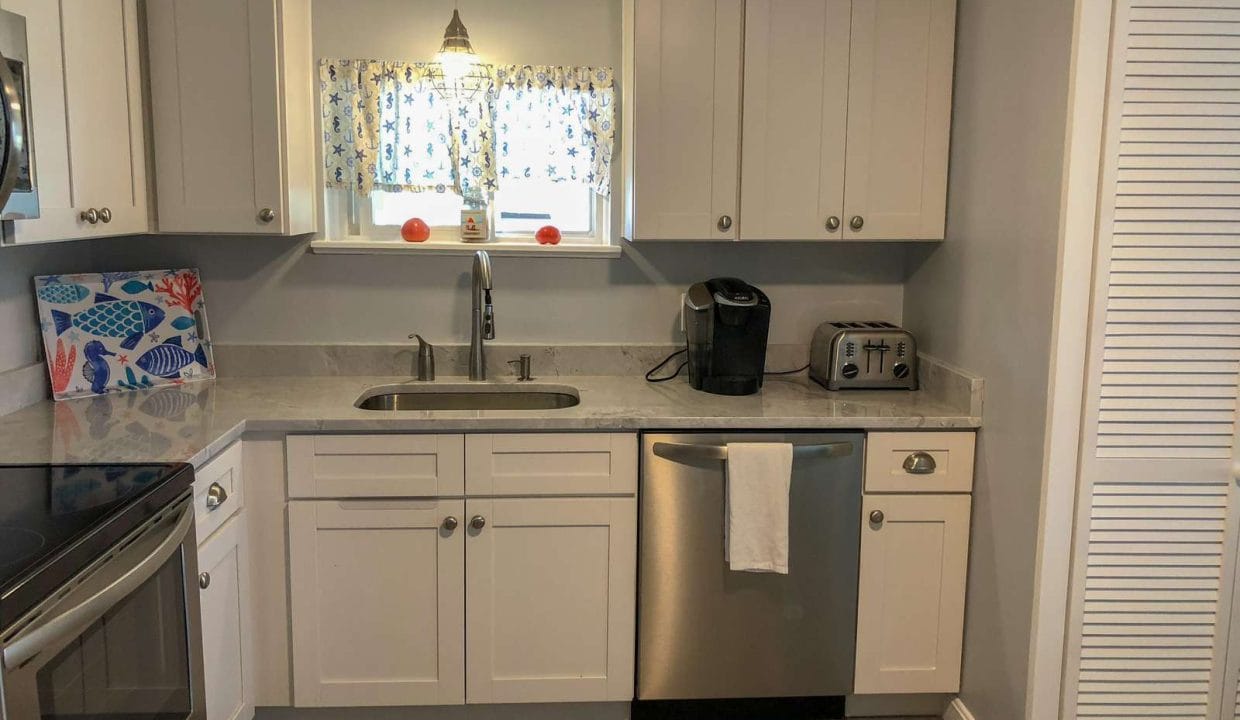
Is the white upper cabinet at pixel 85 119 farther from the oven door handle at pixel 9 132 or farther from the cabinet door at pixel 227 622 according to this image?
the cabinet door at pixel 227 622

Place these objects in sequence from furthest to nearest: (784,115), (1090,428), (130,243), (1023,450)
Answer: (130,243)
(784,115)
(1023,450)
(1090,428)

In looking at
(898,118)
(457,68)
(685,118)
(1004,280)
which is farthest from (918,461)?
(457,68)

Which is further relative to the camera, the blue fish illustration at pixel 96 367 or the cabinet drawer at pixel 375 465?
the blue fish illustration at pixel 96 367

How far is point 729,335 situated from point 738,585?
2.27ft

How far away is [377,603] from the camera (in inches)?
101

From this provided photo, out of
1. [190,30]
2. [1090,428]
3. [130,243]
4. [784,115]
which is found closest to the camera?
[1090,428]

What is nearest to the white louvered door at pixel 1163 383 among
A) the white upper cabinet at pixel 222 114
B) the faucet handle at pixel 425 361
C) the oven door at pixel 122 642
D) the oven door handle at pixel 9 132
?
the faucet handle at pixel 425 361

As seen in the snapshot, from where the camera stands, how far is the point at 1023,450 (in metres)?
2.32

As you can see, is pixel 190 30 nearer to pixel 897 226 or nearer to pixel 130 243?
pixel 130 243

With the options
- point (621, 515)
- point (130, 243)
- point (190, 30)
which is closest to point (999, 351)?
Answer: point (621, 515)

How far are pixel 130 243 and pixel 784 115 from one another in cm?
199

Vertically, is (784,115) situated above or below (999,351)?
above

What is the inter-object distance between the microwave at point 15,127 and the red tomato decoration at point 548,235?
143cm

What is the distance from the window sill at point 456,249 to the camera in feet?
→ 9.84
